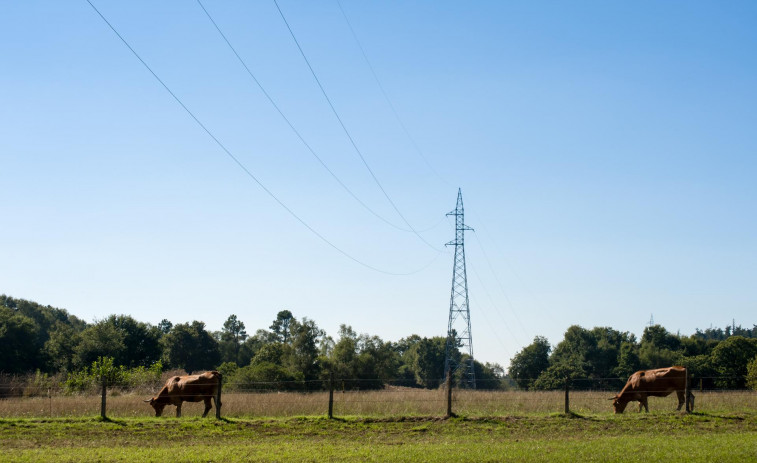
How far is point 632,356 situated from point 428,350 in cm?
3876

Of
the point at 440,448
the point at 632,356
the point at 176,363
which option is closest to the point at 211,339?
the point at 176,363

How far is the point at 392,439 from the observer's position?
20.2 m

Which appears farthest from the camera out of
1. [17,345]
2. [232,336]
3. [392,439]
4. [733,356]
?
[232,336]

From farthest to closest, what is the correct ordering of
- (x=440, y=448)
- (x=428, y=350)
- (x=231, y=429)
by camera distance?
(x=428, y=350) < (x=231, y=429) < (x=440, y=448)

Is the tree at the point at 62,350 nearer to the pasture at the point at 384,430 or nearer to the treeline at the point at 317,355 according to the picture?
the treeline at the point at 317,355

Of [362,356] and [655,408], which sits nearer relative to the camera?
[655,408]

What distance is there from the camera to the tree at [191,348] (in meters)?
99.4

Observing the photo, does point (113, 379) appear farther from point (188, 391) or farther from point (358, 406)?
point (358, 406)

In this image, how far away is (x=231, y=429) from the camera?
74.0 ft

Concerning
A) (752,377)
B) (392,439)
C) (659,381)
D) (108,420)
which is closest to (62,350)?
(108,420)

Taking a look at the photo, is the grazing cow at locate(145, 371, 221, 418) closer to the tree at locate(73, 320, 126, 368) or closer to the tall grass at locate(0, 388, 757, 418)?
the tall grass at locate(0, 388, 757, 418)

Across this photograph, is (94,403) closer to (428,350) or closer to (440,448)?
(440,448)

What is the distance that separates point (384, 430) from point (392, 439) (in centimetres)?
194

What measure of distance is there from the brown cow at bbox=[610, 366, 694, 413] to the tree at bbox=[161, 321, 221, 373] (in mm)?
81064
